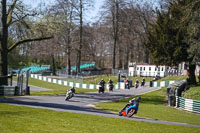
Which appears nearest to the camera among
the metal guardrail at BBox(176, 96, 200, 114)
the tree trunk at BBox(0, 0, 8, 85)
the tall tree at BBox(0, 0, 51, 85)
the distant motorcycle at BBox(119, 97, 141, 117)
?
the distant motorcycle at BBox(119, 97, 141, 117)

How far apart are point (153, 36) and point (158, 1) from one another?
1853cm

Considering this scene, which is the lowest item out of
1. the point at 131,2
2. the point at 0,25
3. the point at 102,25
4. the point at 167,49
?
the point at 167,49

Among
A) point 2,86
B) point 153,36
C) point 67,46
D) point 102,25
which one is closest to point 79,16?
point 67,46

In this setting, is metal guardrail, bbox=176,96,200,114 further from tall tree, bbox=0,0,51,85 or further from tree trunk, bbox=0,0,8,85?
tree trunk, bbox=0,0,8,85

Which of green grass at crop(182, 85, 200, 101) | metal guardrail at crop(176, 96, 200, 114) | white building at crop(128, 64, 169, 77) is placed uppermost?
white building at crop(128, 64, 169, 77)

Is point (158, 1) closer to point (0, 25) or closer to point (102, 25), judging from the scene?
point (102, 25)

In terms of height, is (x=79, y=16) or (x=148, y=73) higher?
Answer: (x=79, y=16)

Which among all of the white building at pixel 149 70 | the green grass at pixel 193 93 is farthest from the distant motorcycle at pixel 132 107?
the white building at pixel 149 70

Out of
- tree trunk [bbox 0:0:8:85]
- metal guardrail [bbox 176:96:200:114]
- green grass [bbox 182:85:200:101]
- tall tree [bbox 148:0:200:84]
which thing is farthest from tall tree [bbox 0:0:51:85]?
green grass [bbox 182:85:200:101]

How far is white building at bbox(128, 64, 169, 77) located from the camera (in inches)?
1958

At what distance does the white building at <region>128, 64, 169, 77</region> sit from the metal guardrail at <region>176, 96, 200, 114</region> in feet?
82.0

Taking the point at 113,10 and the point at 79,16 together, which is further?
the point at 113,10

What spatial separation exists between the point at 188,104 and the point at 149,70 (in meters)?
29.3

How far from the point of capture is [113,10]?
53.8 m
